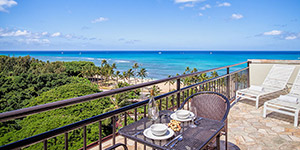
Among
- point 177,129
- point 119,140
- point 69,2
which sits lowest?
point 119,140

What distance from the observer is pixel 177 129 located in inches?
62.6

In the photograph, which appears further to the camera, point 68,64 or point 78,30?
point 78,30

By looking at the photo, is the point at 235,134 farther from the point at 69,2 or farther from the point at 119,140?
the point at 69,2

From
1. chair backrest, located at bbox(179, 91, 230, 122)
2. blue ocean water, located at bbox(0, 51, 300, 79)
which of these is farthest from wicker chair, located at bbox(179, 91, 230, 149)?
blue ocean water, located at bbox(0, 51, 300, 79)

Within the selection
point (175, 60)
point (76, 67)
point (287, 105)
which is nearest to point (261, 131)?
point (287, 105)

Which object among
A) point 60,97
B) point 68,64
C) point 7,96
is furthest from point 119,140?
point 68,64

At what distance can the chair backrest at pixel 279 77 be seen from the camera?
538cm

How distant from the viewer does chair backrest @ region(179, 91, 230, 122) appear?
92.7 inches

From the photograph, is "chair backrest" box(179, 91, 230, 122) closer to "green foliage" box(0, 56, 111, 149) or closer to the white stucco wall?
the white stucco wall

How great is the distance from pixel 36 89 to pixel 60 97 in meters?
10.7

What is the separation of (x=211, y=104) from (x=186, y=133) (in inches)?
41.7

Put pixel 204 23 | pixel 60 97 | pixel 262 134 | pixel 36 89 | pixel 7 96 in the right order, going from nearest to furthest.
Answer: pixel 262 134 → pixel 60 97 → pixel 7 96 → pixel 36 89 → pixel 204 23

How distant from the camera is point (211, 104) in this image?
246cm

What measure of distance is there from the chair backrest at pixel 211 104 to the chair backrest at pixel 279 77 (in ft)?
13.1
